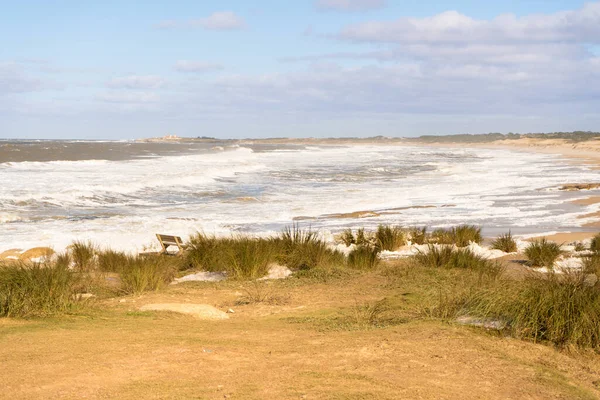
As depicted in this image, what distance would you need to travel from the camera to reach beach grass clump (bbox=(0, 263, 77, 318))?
24.5 feet

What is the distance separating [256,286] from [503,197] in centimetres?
1777

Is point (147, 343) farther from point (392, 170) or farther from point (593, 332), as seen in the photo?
point (392, 170)

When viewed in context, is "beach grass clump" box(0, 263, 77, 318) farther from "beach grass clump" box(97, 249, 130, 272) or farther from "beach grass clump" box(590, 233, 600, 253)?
"beach grass clump" box(590, 233, 600, 253)

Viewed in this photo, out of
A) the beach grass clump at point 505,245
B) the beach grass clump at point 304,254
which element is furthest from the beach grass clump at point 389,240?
the beach grass clump at point 304,254

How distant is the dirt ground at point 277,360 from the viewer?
513 centimetres

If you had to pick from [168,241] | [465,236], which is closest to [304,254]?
[168,241]

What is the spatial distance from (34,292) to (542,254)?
25.9ft

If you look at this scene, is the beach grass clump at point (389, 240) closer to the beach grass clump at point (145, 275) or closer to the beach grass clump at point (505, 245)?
the beach grass clump at point (505, 245)

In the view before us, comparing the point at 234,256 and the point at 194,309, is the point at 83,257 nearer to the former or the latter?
the point at 234,256

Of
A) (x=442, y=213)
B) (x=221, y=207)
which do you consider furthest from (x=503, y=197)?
(x=221, y=207)

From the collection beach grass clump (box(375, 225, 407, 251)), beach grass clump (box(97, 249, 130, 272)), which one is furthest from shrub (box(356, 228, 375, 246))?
beach grass clump (box(97, 249, 130, 272))

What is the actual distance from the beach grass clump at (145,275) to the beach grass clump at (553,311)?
4561 mm

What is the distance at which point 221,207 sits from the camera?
23.9 metres

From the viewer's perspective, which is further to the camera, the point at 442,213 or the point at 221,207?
the point at 221,207
